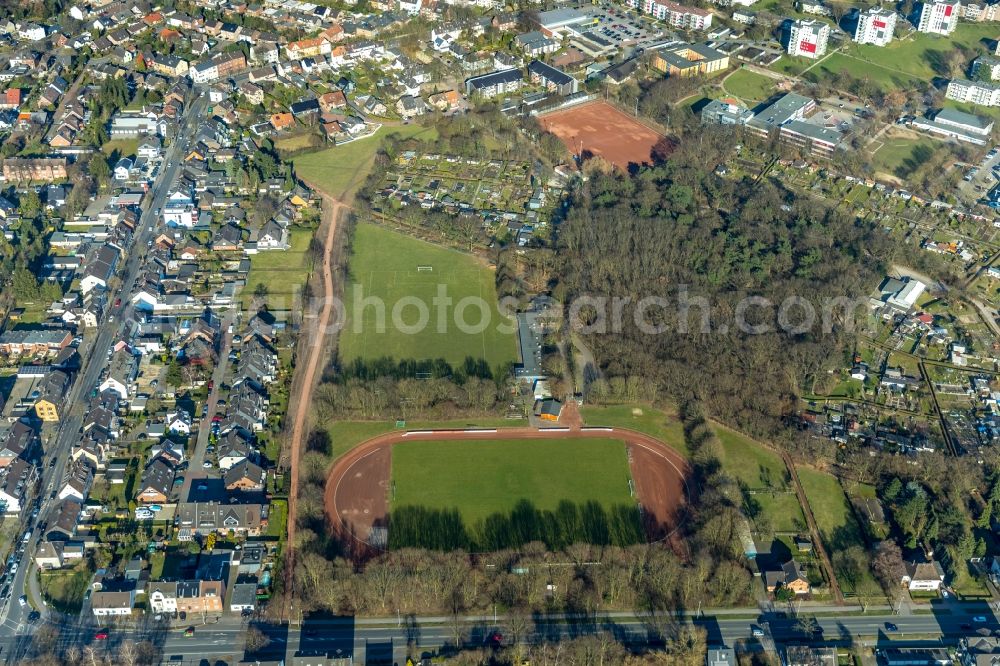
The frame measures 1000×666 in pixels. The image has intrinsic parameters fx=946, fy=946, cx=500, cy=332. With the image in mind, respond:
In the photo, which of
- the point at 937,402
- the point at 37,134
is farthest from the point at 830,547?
the point at 37,134

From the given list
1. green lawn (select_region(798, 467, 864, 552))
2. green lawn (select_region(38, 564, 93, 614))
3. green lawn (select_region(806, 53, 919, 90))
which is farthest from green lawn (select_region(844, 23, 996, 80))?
green lawn (select_region(38, 564, 93, 614))

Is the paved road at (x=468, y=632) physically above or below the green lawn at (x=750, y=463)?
above

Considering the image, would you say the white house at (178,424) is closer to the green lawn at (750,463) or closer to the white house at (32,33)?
the green lawn at (750,463)

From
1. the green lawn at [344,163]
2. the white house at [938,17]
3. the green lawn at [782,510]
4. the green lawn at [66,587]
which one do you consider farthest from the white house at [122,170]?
the white house at [938,17]

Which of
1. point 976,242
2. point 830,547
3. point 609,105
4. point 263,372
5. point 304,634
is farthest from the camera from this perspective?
point 609,105

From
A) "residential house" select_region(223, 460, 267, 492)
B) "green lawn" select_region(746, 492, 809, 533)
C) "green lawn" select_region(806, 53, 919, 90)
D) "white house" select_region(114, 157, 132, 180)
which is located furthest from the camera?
"green lawn" select_region(806, 53, 919, 90)

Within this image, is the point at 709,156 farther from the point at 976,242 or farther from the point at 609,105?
the point at 976,242

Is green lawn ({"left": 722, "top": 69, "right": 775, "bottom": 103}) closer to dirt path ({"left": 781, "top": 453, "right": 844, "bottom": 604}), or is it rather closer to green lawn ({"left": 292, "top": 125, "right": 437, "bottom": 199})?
green lawn ({"left": 292, "top": 125, "right": 437, "bottom": 199})
